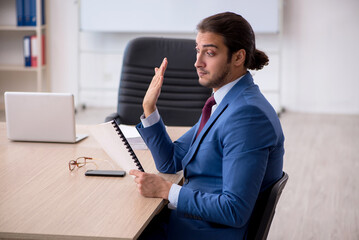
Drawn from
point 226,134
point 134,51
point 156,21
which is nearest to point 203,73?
point 226,134

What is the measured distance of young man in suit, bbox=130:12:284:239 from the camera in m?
1.42

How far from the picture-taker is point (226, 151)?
4.78 feet

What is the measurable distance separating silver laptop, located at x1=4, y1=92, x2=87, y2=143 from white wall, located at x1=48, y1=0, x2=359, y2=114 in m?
3.91

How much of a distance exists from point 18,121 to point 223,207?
3.55 ft

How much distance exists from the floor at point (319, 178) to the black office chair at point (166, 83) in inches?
32.1

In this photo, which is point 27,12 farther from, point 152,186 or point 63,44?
point 152,186

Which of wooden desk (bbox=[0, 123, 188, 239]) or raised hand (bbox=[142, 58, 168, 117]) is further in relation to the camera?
raised hand (bbox=[142, 58, 168, 117])

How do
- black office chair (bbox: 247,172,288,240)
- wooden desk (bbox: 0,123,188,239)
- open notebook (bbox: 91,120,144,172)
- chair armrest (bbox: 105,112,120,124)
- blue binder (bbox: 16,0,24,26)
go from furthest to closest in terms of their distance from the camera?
blue binder (bbox: 16,0,24,26) → chair armrest (bbox: 105,112,120,124) → open notebook (bbox: 91,120,144,172) → black office chair (bbox: 247,172,288,240) → wooden desk (bbox: 0,123,188,239)

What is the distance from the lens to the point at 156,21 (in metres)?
5.64

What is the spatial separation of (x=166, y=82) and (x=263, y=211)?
1552 millimetres

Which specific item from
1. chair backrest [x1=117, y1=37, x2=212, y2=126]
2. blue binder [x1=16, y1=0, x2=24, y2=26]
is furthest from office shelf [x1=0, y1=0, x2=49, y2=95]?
chair backrest [x1=117, y1=37, x2=212, y2=126]

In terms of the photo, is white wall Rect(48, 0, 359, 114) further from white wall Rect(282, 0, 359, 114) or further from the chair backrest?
the chair backrest

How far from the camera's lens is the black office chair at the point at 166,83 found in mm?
2881

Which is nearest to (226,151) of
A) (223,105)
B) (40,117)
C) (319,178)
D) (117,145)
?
(223,105)
